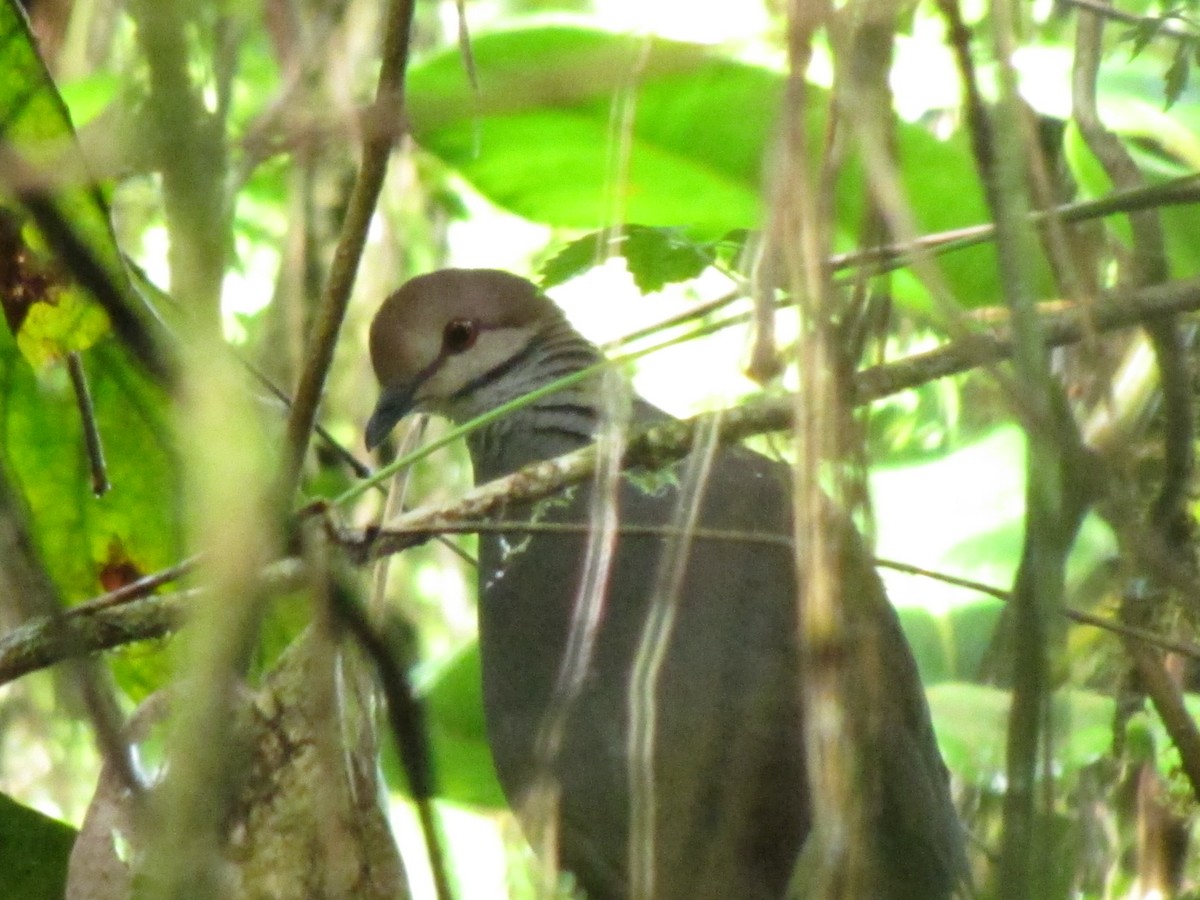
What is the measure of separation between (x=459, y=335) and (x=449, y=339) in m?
0.02

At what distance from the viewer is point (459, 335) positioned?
2.56m

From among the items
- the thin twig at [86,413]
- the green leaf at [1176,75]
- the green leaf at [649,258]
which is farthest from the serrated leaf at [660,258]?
the thin twig at [86,413]

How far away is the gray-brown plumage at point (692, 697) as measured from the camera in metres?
1.76

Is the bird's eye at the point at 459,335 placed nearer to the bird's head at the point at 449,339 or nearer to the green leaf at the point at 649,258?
the bird's head at the point at 449,339

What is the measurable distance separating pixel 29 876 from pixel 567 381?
0.77 m

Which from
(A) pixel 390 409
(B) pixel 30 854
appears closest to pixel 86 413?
(B) pixel 30 854

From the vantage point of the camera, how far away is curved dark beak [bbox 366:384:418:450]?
2.53 m

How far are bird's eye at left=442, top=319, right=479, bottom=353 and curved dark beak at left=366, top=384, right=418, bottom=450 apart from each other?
0.09 metres

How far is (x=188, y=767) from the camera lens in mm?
708

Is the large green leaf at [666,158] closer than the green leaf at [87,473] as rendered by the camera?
No

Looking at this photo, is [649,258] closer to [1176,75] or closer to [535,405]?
[1176,75]

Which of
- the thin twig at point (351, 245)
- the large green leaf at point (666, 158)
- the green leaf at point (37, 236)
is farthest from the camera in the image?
the large green leaf at point (666, 158)

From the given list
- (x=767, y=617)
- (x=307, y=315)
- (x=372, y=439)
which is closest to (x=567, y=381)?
(x=767, y=617)

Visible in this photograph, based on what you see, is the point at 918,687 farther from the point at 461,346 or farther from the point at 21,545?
the point at 21,545
